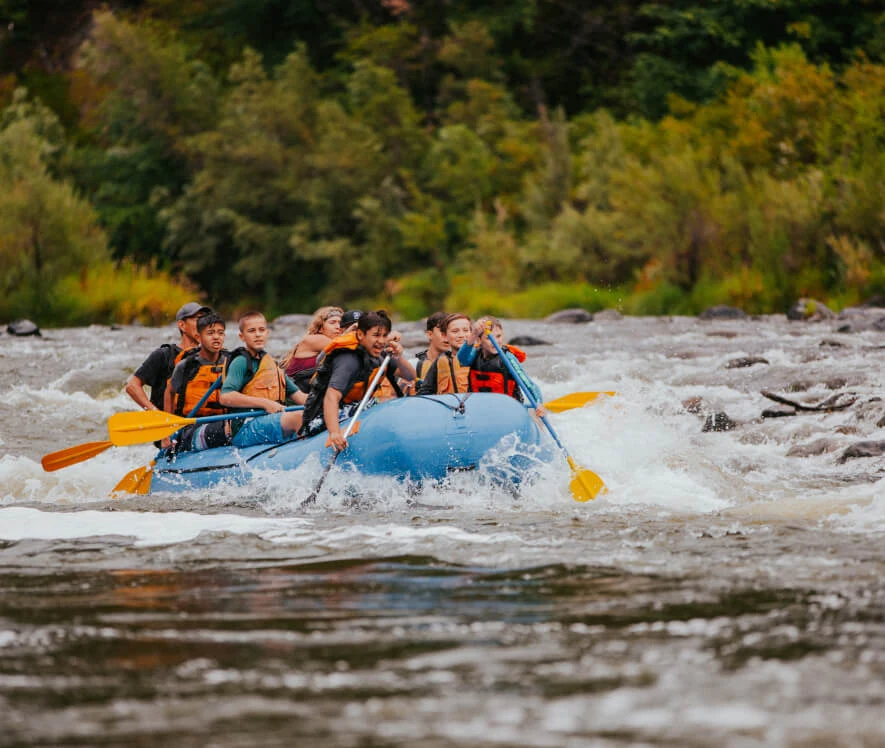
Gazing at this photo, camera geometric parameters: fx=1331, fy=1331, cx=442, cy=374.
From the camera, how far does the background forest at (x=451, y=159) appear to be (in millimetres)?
19094

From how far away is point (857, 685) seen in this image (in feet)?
10.7

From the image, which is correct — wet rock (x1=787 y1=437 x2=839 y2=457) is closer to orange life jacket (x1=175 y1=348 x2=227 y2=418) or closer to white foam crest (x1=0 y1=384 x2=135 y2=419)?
orange life jacket (x1=175 y1=348 x2=227 y2=418)

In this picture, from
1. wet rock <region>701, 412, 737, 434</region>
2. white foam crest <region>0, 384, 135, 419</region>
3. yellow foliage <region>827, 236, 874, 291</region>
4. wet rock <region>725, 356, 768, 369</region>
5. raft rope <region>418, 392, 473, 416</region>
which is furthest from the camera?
yellow foliage <region>827, 236, 874, 291</region>

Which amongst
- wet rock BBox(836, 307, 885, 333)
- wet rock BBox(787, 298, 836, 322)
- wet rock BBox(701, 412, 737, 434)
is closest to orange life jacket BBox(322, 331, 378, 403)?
wet rock BBox(701, 412, 737, 434)

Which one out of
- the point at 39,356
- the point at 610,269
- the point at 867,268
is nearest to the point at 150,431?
the point at 39,356

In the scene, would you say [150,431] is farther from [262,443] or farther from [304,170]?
[304,170]

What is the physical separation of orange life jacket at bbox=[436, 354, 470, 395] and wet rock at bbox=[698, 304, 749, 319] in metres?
10.2

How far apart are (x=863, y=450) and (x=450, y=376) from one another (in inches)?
94.2

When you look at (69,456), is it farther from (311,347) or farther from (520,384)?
(520,384)

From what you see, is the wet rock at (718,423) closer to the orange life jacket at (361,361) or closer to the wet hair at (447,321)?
the wet hair at (447,321)

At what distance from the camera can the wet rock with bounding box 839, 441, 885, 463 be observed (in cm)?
754

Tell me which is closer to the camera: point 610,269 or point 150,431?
point 150,431

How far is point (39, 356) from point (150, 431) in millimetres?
8165

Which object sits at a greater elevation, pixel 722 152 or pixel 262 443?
pixel 722 152
